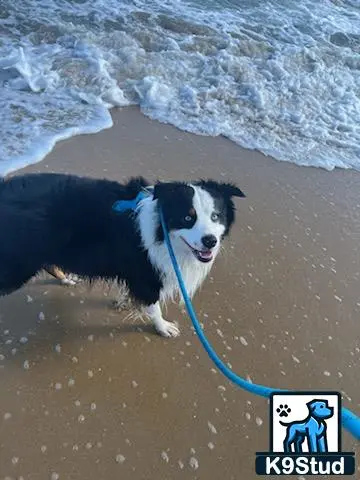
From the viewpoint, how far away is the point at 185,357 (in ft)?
11.2

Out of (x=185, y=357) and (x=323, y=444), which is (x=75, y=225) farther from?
(x=323, y=444)

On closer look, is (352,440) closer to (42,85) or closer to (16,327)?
(16,327)

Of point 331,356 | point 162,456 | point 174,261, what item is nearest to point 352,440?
point 331,356

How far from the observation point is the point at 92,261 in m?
3.26

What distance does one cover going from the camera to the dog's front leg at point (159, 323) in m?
3.46

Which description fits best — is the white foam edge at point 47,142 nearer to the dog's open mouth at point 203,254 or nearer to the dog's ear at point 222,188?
the dog's ear at point 222,188

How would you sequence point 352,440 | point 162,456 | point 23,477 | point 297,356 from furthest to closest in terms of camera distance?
point 297,356, point 352,440, point 162,456, point 23,477

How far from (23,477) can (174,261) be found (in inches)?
60.4

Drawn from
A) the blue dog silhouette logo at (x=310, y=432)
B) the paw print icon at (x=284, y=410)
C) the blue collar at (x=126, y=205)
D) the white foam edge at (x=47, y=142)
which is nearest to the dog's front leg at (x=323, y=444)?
the blue dog silhouette logo at (x=310, y=432)

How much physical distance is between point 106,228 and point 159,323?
2.88 ft

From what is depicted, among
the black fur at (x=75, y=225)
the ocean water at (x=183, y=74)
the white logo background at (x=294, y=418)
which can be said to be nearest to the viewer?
the white logo background at (x=294, y=418)

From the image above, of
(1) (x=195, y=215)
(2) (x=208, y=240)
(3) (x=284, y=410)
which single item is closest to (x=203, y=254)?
(2) (x=208, y=240)

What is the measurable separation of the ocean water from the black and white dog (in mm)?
1900

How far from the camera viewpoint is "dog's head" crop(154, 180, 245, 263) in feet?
9.34
